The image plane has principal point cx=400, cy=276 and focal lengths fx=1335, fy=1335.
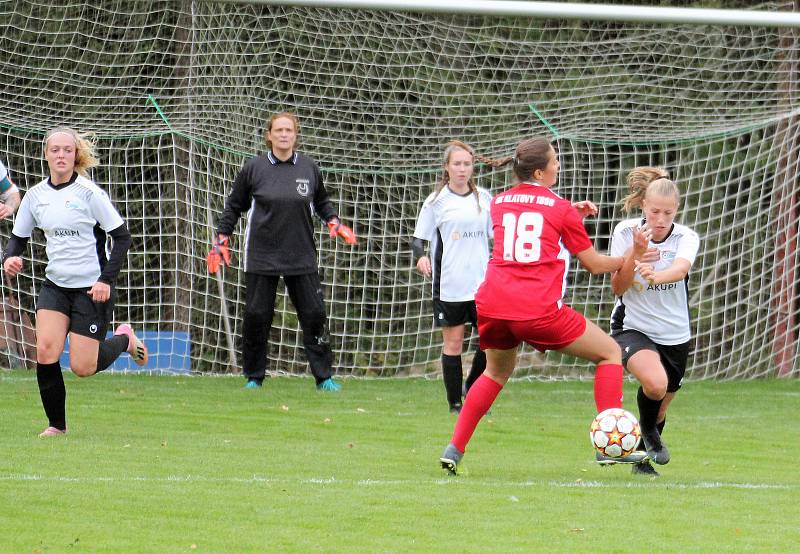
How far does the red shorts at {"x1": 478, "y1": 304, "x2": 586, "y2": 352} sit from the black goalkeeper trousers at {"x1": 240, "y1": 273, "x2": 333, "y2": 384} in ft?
15.4

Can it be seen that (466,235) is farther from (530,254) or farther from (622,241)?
(530,254)

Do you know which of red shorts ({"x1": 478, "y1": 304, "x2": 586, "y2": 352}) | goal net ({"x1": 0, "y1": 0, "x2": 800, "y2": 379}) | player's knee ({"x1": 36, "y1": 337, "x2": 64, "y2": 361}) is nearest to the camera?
red shorts ({"x1": 478, "y1": 304, "x2": 586, "y2": 352})

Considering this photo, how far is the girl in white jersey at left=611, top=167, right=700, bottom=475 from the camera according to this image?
696 cm

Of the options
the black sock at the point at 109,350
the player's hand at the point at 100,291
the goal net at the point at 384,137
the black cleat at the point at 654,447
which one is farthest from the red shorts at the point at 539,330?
the goal net at the point at 384,137

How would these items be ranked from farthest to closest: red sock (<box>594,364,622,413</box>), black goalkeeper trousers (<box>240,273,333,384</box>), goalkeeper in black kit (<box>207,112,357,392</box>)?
black goalkeeper trousers (<box>240,273,333,384</box>), goalkeeper in black kit (<box>207,112,357,392</box>), red sock (<box>594,364,622,413</box>)

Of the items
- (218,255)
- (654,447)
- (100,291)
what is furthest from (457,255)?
(654,447)

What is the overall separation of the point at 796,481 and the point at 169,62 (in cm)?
863

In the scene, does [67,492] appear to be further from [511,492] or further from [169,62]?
[169,62]

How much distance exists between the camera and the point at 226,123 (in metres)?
12.6

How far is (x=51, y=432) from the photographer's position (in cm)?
801

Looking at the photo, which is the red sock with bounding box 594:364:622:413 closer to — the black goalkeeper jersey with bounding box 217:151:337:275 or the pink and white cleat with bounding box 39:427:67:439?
the pink and white cleat with bounding box 39:427:67:439

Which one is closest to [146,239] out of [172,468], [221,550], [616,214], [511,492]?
[616,214]

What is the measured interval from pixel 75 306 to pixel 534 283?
309 cm

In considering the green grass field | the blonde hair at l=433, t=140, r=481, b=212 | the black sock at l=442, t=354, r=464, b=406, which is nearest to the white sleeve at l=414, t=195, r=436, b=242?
the blonde hair at l=433, t=140, r=481, b=212
